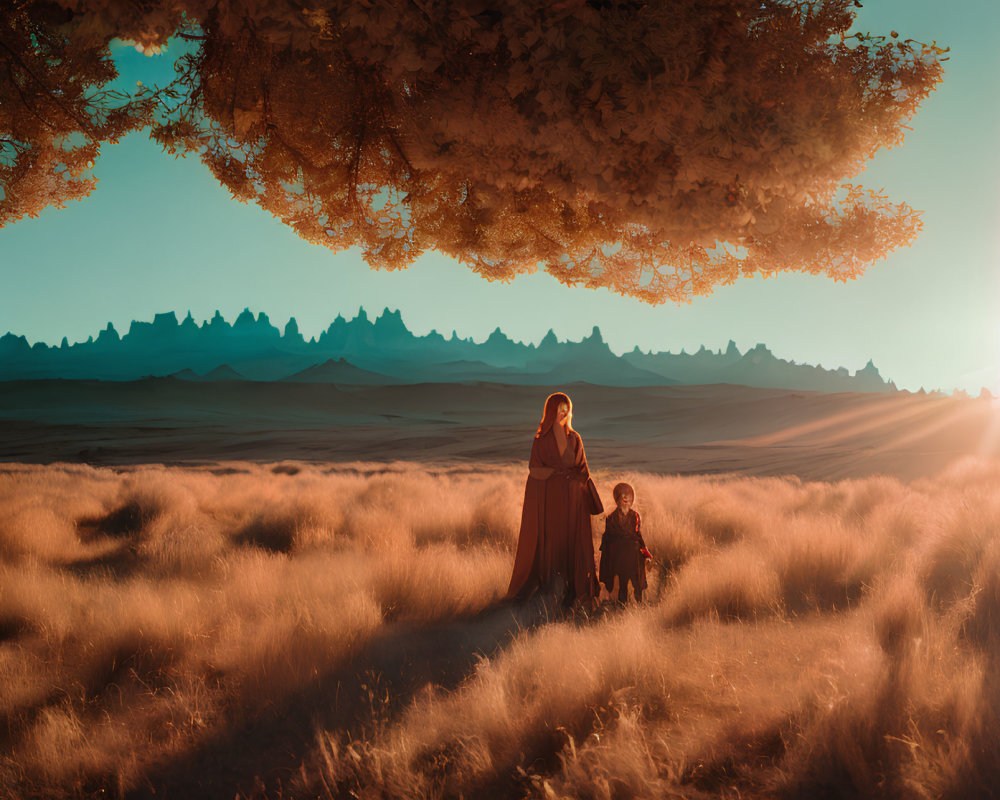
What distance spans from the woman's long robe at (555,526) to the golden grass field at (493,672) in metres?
0.33

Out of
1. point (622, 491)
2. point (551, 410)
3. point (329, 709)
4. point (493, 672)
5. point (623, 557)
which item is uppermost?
point (551, 410)

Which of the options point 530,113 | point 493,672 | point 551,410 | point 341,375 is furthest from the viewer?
point 341,375

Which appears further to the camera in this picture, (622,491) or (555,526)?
(555,526)

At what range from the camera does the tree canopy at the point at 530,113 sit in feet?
13.6

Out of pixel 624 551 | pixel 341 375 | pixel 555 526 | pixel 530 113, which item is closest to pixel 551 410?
pixel 555 526

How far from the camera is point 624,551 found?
5062 millimetres

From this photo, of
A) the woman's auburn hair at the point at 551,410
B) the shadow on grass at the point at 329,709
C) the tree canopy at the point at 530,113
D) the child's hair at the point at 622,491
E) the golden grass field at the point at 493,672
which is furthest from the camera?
the woman's auburn hair at the point at 551,410

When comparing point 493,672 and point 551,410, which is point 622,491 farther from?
point 493,672

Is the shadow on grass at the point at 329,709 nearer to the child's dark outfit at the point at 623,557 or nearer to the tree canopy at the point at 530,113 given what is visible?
the child's dark outfit at the point at 623,557

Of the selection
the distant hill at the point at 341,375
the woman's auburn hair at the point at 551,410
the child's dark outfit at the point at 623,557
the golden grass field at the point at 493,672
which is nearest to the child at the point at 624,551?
the child's dark outfit at the point at 623,557

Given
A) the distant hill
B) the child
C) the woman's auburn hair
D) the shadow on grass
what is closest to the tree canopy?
the woman's auburn hair

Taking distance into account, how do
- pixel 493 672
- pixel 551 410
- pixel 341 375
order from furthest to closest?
pixel 341 375
pixel 551 410
pixel 493 672

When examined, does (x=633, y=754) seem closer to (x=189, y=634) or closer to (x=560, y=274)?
(x=189, y=634)

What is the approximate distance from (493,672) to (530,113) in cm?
404
